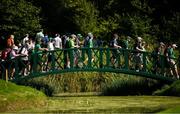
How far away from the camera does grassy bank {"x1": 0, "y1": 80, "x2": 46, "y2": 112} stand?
20562 mm

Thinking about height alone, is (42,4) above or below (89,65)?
above

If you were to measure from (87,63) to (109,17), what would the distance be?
758 inches

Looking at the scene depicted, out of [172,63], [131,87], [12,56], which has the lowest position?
[131,87]

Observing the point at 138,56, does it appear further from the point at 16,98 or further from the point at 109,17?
the point at 109,17

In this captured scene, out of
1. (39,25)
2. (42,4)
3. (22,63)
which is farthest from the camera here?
(42,4)

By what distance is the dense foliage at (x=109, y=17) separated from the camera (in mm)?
47022

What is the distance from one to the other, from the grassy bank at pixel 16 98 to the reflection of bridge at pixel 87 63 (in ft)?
22.2

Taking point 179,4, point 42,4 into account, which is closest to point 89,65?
point 179,4

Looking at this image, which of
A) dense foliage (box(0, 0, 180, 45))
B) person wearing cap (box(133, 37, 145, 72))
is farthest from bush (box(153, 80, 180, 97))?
dense foliage (box(0, 0, 180, 45))

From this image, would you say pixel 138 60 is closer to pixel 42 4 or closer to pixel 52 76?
pixel 52 76

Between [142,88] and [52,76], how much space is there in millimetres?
3982

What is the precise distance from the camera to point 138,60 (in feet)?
102

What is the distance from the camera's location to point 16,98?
21.0 meters

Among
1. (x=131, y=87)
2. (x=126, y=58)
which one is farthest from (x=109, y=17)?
(x=131, y=87)
